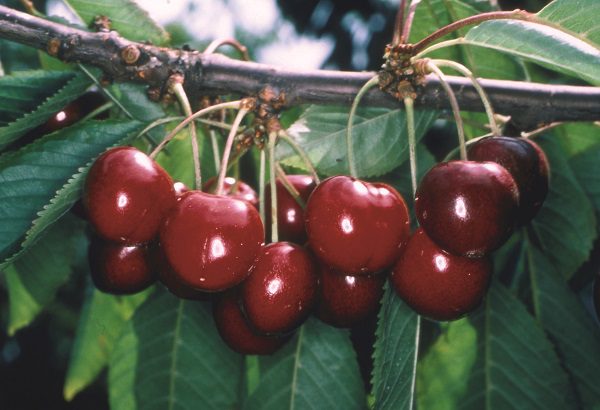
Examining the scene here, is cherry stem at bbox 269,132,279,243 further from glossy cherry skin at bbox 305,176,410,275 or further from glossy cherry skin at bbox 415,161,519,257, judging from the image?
glossy cherry skin at bbox 415,161,519,257

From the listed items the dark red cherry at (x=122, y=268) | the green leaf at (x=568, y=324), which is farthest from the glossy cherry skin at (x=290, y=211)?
the green leaf at (x=568, y=324)

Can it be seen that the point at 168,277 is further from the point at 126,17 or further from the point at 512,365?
the point at 512,365

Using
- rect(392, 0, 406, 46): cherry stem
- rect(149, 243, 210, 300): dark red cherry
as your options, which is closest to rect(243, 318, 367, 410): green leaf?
rect(149, 243, 210, 300): dark red cherry

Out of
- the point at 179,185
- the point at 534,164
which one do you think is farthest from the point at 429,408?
the point at 179,185

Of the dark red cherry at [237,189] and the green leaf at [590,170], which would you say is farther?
the green leaf at [590,170]

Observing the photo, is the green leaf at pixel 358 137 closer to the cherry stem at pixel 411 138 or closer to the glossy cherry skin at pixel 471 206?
the cherry stem at pixel 411 138

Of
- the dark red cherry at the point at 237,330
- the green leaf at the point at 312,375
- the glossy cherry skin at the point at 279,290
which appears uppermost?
the glossy cherry skin at the point at 279,290

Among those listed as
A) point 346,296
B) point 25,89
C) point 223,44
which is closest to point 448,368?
point 346,296
